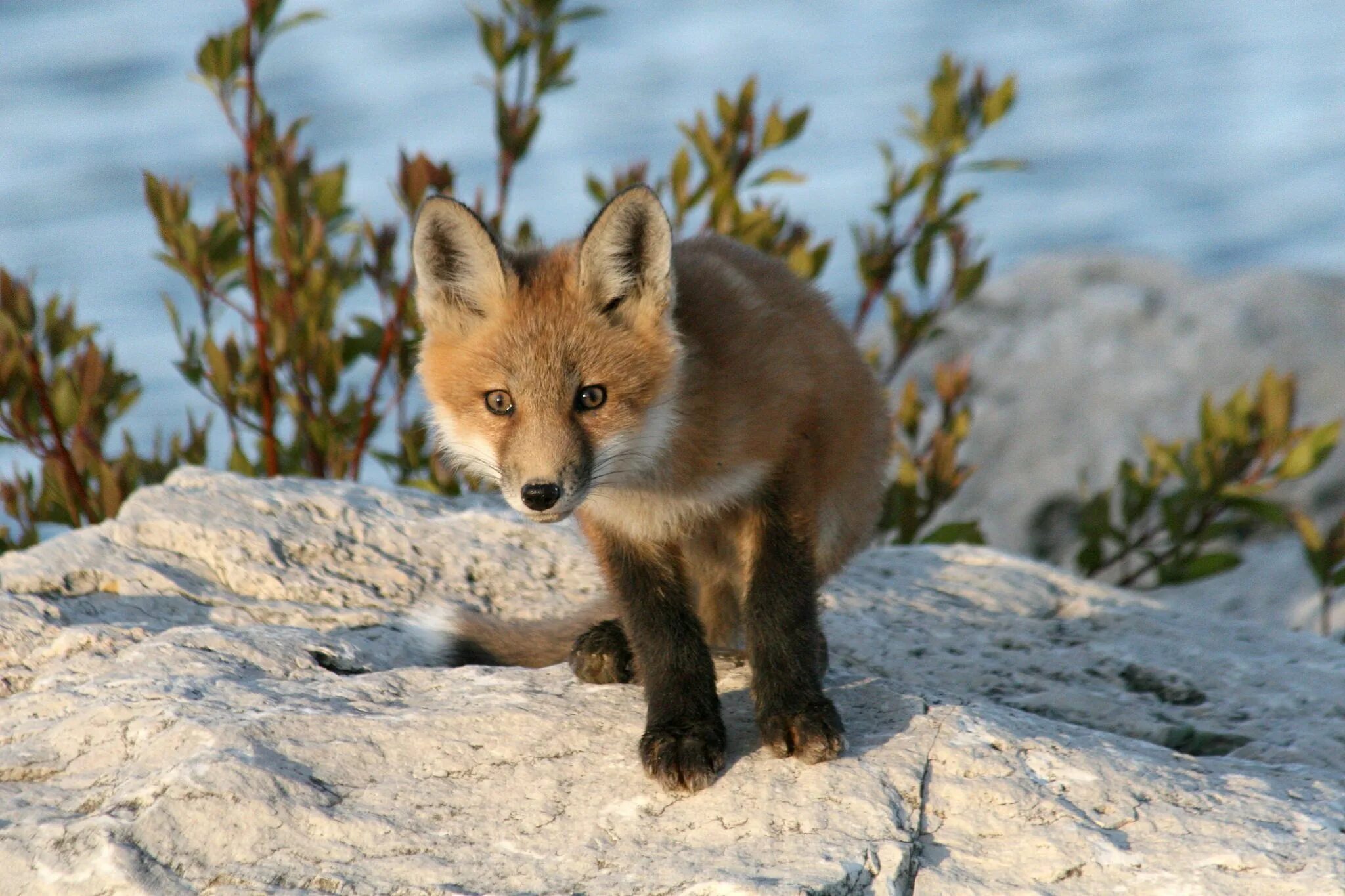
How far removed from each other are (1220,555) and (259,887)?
377cm

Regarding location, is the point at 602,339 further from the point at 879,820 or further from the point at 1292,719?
the point at 1292,719

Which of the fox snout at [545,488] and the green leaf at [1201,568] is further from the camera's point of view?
the green leaf at [1201,568]

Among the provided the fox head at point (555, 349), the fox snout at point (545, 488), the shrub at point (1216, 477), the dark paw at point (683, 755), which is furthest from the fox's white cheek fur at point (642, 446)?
the shrub at point (1216, 477)

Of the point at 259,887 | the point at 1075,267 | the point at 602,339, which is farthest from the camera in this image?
the point at 1075,267

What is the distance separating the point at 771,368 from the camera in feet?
10.7

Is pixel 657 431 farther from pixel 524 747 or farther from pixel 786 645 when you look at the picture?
pixel 524 747

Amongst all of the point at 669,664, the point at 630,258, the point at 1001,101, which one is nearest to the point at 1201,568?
the point at 1001,101

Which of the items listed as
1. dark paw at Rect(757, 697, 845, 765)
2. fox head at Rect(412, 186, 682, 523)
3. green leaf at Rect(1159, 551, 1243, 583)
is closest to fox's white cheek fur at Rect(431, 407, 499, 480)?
fox head at Rect(412, 186, 682, 523)

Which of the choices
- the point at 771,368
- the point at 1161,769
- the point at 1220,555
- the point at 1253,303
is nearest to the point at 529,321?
→ the point at 771,368

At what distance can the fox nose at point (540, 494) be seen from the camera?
2.87 metres

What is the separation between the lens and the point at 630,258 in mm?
3240

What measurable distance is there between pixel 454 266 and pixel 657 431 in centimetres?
67

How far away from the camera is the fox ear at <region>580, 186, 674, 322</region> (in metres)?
3.12

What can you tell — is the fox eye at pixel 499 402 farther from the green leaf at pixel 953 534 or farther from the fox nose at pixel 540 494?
the green leaf at pixel 953 534
